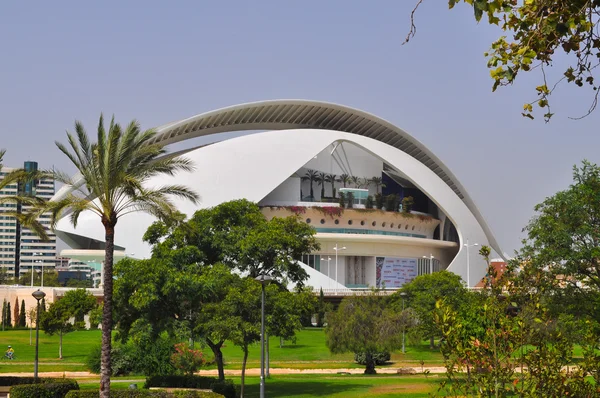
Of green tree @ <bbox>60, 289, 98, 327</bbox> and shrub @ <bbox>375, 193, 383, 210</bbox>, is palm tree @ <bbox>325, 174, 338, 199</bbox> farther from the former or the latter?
green tree @ <bbox>60, 289, 98, 327</bbox>

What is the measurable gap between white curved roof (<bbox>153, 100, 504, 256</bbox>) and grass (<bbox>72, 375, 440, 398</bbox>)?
152 feet

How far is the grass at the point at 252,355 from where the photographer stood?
40250 mm

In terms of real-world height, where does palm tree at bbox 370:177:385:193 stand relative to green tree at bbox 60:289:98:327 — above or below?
above

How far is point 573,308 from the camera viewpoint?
2692 centimetres

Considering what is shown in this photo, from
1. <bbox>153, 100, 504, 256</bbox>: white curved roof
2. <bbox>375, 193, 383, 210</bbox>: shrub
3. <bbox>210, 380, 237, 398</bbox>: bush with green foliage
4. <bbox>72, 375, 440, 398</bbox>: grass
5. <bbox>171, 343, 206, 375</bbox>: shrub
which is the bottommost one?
<bbox>72, 375, 440, 398</bbox>: grass

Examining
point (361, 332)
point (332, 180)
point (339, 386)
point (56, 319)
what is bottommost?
point (339, 386)

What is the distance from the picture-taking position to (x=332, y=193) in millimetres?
77688

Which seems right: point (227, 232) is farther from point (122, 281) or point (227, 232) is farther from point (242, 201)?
point (122, 281)

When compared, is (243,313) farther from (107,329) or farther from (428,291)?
(428,291)

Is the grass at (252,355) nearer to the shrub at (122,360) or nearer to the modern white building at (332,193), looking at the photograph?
the shrub at (122,360)

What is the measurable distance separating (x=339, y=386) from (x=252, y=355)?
53.8 ft

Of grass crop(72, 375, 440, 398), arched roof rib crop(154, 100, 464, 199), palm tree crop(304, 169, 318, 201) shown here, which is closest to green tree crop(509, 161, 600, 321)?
grass crop(72, 375, 440, 398)

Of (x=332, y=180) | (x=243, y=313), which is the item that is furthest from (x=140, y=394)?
(x=332, y=180)

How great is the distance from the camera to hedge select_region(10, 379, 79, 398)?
25.1 metres
